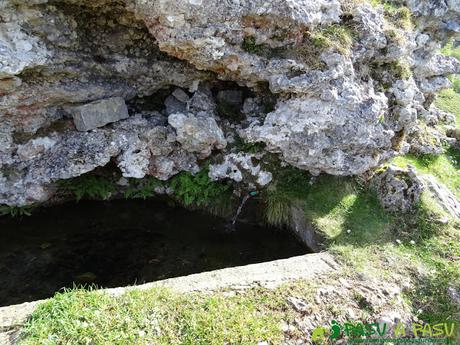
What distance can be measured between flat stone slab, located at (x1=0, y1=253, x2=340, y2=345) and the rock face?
9.06 feet

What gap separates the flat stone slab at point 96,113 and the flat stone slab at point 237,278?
4.42 meters

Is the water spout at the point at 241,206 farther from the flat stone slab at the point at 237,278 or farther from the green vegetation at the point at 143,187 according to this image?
the flat stone slab at the point at 237,278

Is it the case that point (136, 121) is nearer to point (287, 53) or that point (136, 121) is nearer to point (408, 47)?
point (287, 53)

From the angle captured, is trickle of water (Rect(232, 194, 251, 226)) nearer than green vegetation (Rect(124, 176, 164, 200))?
Yes

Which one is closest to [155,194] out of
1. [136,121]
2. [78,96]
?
[136,121]

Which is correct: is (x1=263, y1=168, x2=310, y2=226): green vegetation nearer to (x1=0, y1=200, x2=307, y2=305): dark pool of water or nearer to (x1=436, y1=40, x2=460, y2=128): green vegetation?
(x1=0, y1=200, x2=307, y2=305): dark pool of water

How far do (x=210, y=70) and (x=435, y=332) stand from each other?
25.2 ft

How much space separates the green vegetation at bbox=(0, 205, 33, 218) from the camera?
954 cm

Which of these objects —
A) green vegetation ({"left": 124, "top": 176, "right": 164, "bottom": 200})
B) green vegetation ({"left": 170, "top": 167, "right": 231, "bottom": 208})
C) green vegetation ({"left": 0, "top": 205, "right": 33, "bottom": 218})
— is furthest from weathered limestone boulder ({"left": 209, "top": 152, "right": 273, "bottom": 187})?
green vegetation ({"left": 0, "top": 205, "right": 33, "bottom": 218})

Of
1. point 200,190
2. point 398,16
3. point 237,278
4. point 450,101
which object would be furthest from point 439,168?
point 237,278

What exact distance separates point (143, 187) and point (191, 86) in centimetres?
306

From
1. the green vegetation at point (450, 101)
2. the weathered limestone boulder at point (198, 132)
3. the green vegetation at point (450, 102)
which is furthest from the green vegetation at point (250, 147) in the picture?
the green vegetation at point (450, 102)

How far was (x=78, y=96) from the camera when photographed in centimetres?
934

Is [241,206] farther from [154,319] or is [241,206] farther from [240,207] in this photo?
Answer: [154,319]
